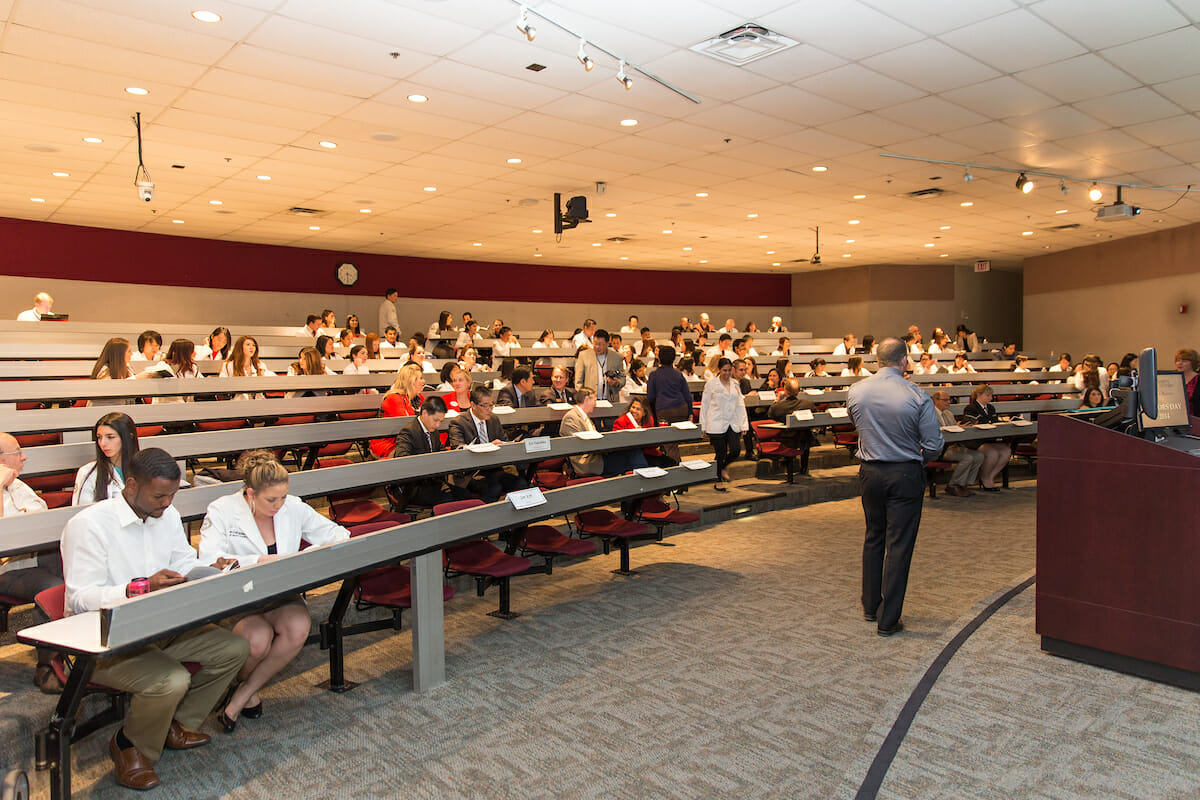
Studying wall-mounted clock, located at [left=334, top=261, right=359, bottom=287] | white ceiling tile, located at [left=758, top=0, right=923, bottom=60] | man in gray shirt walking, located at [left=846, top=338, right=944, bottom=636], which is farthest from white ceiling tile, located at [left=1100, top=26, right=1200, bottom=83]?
wall-mounted clock, located at [left=334, top=261, right=359, bottom=287]

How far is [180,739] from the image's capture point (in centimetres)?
313

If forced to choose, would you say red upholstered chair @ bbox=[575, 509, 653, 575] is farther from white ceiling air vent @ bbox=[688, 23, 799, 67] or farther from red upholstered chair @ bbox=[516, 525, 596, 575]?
white ceiling air vent @ bbox=[688, 23, 799, 67]

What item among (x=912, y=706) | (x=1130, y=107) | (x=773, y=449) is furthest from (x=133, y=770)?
(x=1130, y=107)

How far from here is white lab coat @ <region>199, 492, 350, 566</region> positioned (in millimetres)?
3484

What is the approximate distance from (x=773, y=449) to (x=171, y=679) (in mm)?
6738

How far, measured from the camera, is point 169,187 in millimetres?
9461

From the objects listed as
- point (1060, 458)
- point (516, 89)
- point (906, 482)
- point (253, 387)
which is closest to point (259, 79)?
point (516, 89)

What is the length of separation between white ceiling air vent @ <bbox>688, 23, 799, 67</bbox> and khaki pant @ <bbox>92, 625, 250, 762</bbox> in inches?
177

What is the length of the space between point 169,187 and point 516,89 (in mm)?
→ 5483

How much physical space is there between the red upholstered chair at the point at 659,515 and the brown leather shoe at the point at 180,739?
3.52 metres

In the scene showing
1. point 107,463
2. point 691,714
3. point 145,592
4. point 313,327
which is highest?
point 313,327

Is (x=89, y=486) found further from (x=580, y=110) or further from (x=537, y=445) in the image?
(x=580, y=110)

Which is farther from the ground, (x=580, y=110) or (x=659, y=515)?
(x=580, y=110)

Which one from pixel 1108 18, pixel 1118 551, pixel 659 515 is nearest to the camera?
pixel 1118 551
